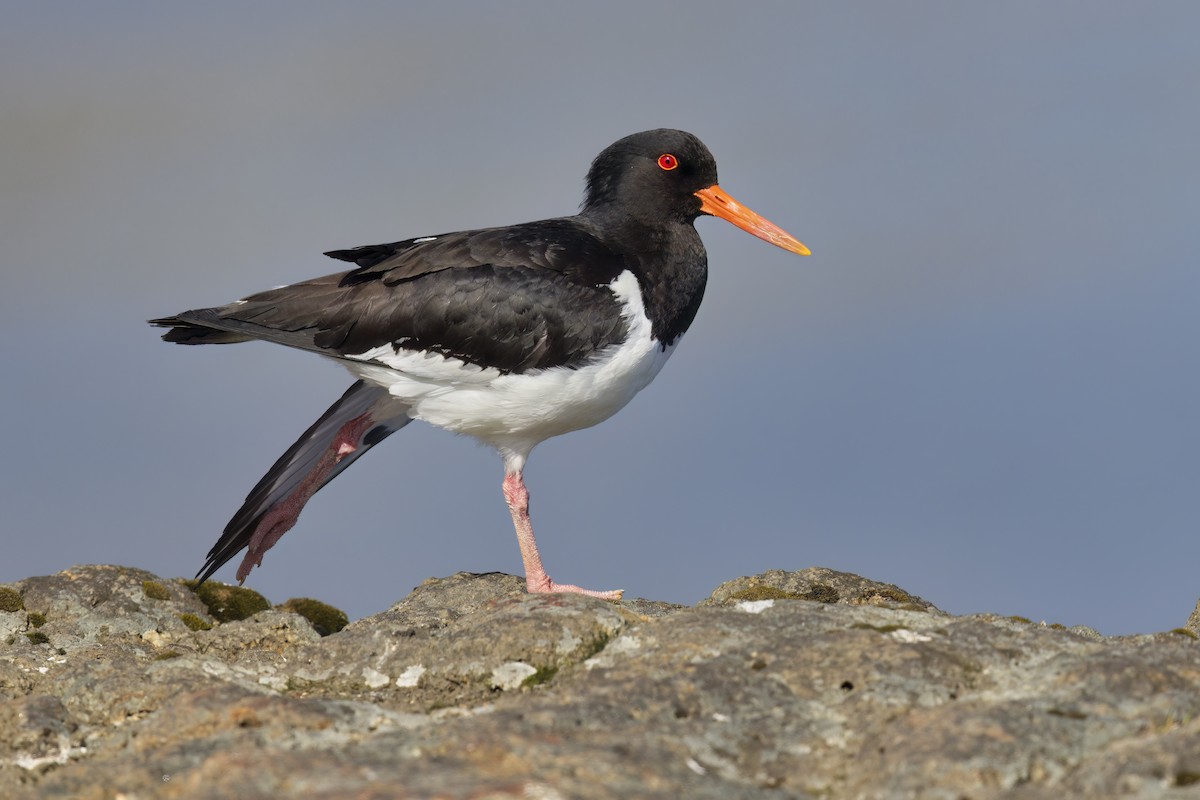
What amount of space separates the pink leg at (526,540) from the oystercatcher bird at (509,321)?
1 centimetres

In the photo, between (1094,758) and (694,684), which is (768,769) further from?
(1094,758)

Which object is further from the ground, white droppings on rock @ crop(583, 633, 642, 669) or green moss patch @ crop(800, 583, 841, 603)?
green moss patch @ crop(800, 583, 841, 603)

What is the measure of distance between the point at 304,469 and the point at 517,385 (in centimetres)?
284

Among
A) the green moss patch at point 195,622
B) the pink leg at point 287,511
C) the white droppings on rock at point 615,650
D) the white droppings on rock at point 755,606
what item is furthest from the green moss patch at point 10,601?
the white droppings on rock at point 755,606

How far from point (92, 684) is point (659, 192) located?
260 inches

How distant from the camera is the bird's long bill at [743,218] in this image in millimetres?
11953

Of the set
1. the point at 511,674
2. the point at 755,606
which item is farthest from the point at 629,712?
the point at 755,606

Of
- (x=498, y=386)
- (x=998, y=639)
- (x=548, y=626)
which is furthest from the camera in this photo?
(x=498, y=386)

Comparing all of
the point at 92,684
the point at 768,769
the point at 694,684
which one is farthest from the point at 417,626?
the point at 768,769

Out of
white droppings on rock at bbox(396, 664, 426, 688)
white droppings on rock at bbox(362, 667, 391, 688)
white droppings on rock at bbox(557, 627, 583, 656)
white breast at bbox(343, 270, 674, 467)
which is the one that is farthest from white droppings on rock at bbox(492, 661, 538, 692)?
white breast at bbox(343, 270, 674, 467)

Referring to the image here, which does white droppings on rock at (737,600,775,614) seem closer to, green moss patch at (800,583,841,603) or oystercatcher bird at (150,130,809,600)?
oystercatcher bird at (150,130,809,600)

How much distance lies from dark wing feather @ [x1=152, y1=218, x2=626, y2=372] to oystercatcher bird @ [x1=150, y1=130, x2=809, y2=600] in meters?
0.01

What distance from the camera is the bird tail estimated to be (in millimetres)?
11734

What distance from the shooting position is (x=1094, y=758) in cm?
504
